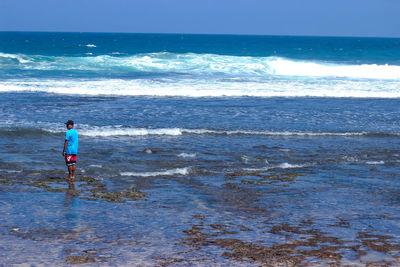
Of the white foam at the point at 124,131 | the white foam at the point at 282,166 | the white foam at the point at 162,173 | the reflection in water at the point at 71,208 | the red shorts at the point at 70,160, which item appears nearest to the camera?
the reflection in water at the point at 71,208

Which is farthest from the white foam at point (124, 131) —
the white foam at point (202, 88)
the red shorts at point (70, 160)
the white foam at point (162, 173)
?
the white foam at point (202, 88)

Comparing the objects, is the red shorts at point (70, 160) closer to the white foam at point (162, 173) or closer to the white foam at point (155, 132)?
the white foam at point (162, 173)

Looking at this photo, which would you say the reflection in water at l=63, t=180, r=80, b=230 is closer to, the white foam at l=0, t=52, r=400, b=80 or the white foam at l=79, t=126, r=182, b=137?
the white foam at l=79, t=126, r=182, b=137

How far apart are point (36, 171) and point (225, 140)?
20.1 feet

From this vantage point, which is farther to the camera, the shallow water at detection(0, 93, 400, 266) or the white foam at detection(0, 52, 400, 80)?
the white foam at detection(0, 52, 400, 80)

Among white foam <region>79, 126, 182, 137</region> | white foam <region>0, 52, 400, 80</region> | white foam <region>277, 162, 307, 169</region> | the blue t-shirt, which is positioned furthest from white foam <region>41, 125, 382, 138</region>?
white foam <region>0, 52, 400, 80</region>

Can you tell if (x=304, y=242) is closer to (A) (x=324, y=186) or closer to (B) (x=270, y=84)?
(A) (x=324, y=186)

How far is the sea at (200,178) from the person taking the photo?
7371 mm

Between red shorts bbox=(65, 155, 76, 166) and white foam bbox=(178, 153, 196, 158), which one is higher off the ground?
red shorts bbox=(65, 155, 76, 166)

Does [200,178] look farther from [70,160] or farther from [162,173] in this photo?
[70,160]

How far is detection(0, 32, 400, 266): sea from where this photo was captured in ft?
24.2

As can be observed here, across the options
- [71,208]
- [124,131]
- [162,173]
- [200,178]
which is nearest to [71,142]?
[162,173]

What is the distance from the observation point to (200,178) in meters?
11.8

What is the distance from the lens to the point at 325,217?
896 centimetres
